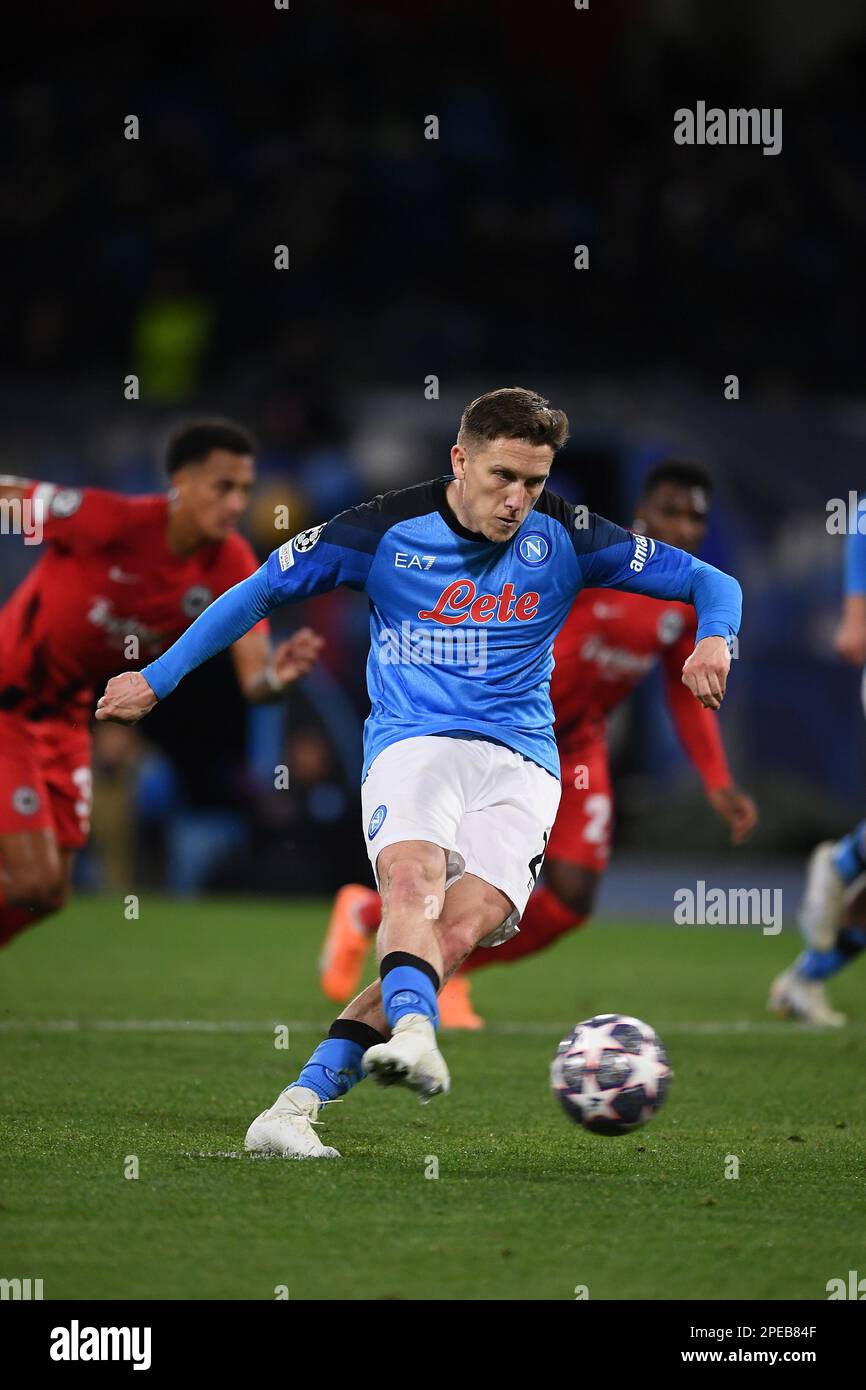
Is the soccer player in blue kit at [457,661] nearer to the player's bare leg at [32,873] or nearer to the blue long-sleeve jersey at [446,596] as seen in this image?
the blue long-sleeve jersey at [446,596]

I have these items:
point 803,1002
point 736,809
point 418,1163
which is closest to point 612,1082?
point 418,1163

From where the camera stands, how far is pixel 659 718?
16.4m

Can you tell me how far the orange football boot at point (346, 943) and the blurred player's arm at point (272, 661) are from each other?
1.47 meters

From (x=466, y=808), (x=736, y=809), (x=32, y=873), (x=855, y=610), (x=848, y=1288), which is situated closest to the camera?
(x=848, y=1288)

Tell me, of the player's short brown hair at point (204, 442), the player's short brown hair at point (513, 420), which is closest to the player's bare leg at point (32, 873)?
the player's short brown hair at point (204, 442)

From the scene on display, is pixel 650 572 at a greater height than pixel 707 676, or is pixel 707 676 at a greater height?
pixel 650 572

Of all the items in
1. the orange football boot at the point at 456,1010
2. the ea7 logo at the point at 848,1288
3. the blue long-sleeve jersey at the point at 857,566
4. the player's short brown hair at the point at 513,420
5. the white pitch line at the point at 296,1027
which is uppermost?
the blue long-sleeve jersey at the point at 857,566

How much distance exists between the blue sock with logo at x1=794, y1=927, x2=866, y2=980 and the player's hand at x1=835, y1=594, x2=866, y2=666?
127 centimetres

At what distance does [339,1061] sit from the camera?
4.89 m

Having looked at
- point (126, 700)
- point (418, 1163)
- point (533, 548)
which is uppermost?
point (533, 548)

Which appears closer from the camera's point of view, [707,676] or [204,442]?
[707,676]

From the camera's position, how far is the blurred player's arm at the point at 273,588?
199 inches

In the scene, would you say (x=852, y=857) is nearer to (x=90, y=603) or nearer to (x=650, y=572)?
(x=90, y=603)

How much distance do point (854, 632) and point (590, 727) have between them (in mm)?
1200
